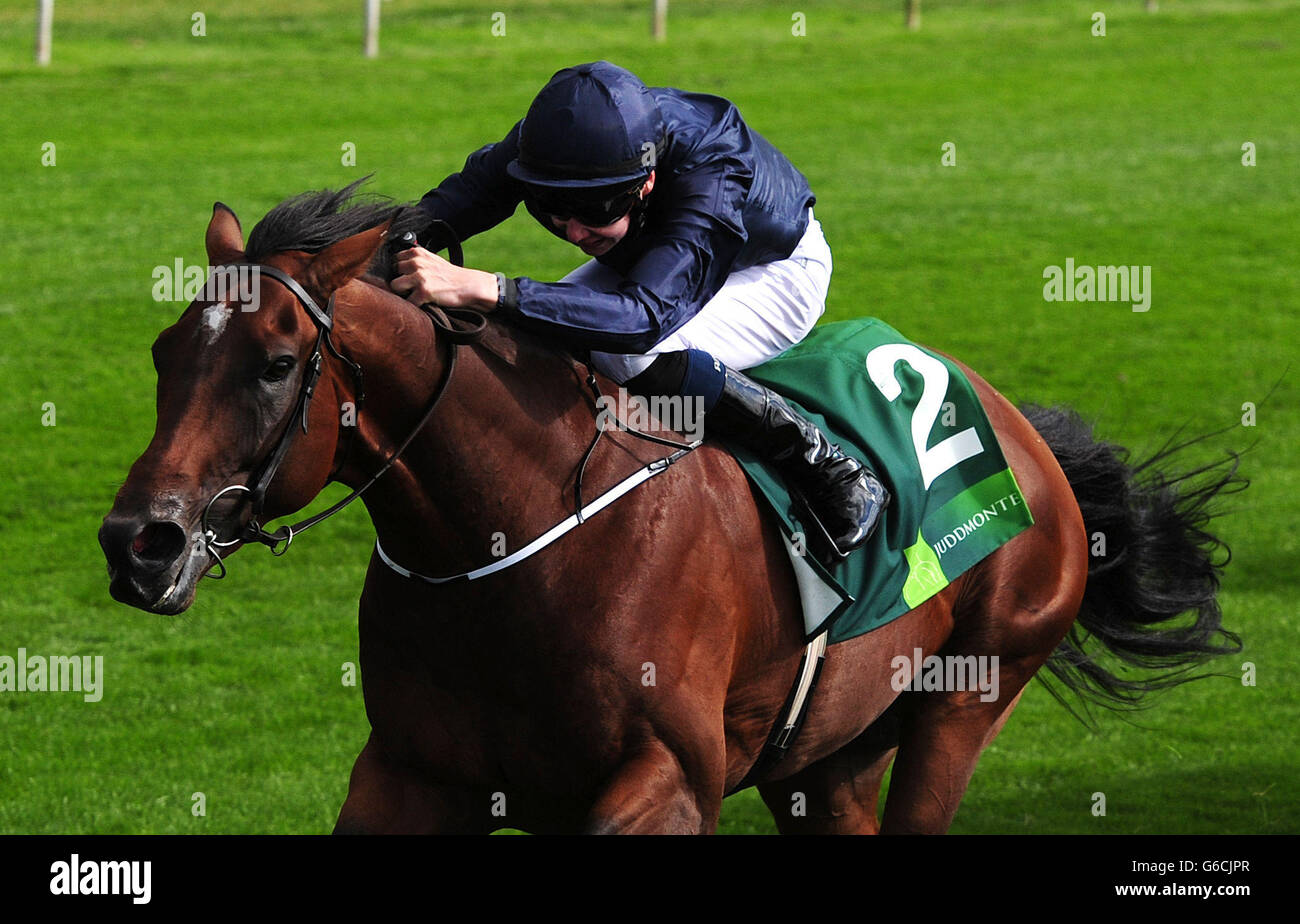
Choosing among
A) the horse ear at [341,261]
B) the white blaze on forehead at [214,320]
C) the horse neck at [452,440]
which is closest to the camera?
the white blaze on forehead at [214,320]

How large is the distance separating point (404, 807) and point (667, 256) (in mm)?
1267

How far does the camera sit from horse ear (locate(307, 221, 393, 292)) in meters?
3.22

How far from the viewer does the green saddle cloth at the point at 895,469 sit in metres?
3.96

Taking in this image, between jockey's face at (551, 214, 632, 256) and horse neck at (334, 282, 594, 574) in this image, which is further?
jockey's face at (551, 214, 632, 256)

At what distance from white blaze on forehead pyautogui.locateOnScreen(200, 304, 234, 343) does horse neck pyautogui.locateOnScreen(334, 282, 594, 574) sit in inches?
9.9

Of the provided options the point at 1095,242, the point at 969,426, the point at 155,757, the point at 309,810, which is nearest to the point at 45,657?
the point at 155,757

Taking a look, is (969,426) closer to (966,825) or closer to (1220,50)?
(966,825)

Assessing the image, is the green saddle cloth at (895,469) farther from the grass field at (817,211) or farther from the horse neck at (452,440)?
the horse neck at (452,440)

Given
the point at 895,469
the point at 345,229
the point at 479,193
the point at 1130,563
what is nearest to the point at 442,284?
the point at 345,229

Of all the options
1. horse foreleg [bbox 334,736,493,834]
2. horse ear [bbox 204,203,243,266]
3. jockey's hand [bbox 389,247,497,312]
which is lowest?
horse foreleg [bbox 334,736,493,834]

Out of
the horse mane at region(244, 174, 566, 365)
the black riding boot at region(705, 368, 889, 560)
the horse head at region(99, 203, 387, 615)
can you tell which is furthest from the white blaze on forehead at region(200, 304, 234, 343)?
the black riding boot at region(705, 368, 889, 560)

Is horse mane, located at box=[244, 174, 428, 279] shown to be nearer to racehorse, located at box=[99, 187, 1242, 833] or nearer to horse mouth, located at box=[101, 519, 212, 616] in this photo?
racehorse, located at box=[99, 187, 1242, 833]

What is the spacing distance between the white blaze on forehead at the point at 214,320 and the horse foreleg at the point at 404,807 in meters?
1.04

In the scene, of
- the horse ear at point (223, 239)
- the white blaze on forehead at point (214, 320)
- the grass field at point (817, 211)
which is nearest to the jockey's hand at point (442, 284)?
the horse ear at point (223, 239)
